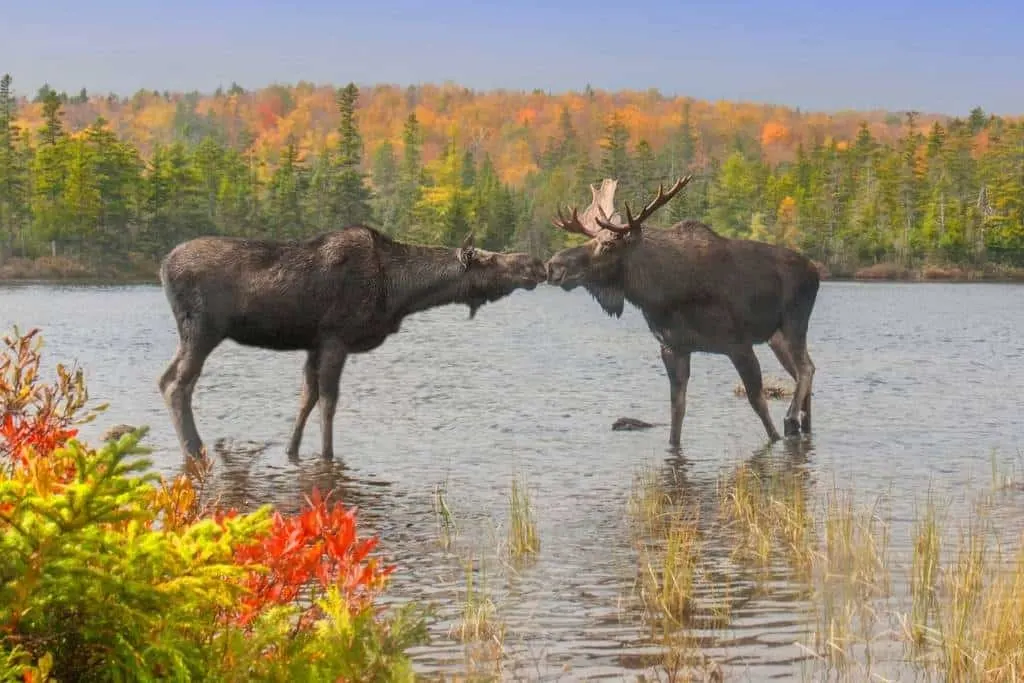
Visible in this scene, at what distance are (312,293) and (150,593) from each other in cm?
1121

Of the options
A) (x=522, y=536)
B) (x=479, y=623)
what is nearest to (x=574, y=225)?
(x=522, y=536)

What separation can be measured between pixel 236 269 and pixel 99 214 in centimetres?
9863

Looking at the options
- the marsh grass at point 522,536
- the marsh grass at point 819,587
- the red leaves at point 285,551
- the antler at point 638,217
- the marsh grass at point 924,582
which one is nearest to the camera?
the red leaves at point 285,551

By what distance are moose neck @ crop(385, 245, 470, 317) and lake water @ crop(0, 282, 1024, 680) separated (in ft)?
5.69

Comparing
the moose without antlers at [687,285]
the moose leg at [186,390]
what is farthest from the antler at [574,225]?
the moose leg at [186,390]

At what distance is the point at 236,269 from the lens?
14.7 meters

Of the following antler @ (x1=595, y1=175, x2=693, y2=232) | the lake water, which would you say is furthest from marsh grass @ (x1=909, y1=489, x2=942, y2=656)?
Answer: antler @ (x1=595, y1=175, x2=693, y2=232)

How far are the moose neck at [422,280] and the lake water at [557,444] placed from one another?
173 cm

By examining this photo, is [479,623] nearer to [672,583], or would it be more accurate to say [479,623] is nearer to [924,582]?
[672,583]

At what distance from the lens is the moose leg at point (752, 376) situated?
16.1 m

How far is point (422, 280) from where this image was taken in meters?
15.3

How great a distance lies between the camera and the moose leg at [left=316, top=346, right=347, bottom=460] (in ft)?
48.5

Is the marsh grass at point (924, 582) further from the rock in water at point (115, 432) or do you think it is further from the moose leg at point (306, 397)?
the rock in water at point (115, 432)

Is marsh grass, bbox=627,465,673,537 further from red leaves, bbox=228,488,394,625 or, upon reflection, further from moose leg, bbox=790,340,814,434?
red leaves, bbox=228,488,394,625
